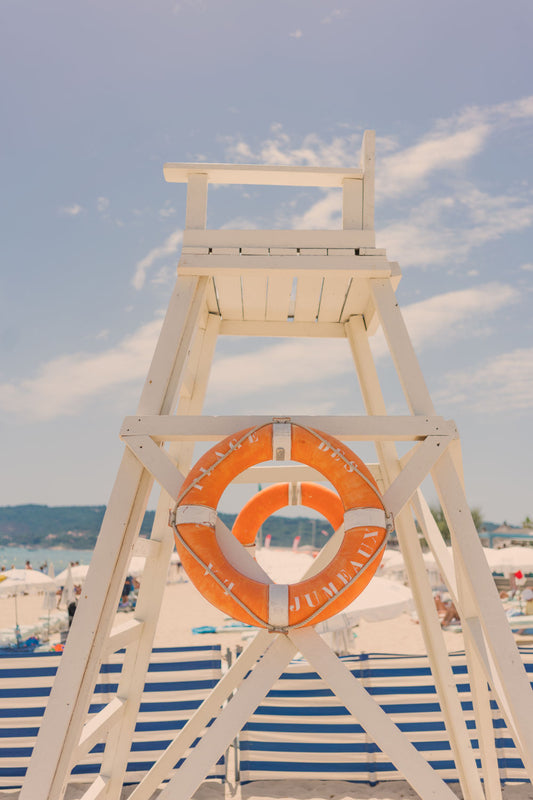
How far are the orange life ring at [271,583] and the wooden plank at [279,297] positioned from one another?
0.93 meters

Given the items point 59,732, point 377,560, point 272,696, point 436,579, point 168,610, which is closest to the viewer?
point 59,732

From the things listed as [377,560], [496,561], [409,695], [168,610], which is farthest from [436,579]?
[377,560]

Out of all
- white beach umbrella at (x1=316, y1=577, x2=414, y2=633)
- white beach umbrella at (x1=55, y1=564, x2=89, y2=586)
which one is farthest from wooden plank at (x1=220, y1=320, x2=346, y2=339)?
white beach umbrella at (x1=55, y1=564, x2=89, y2=586)

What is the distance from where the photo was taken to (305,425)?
2619 mm

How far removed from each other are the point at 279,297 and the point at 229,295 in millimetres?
281

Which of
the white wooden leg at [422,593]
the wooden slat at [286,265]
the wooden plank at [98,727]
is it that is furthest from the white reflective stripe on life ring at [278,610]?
the wooden slat at [286,265]

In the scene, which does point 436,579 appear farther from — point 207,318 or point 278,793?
point 207,318

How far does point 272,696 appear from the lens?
507cm

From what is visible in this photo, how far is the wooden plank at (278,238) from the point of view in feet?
9.81

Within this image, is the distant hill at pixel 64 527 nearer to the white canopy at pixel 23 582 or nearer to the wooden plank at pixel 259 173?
the white canopy at pixel 23 582

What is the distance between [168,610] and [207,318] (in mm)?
15617

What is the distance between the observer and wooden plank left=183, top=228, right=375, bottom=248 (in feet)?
9.81

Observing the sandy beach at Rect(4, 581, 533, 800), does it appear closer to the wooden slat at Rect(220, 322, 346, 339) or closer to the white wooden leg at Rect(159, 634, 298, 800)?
the white wooden leg at Rect(159, 634, 298, 800)

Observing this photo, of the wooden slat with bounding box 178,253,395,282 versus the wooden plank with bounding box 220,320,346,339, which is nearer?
the wooden slat with bounding box 178,253,395,282
